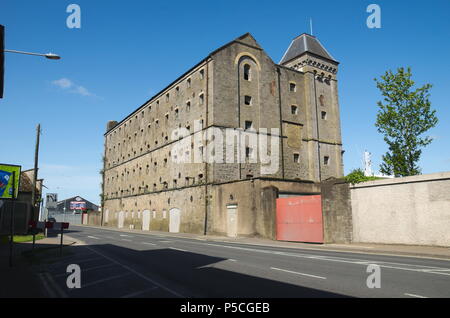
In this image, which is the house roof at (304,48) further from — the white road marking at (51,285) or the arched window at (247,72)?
the white road marking at (51,285)

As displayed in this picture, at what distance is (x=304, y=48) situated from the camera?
44.1 m

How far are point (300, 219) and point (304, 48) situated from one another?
1072 inches

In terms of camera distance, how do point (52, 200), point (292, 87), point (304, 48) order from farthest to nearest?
point (52, 200) → point (304, 48) → point (292, 87)

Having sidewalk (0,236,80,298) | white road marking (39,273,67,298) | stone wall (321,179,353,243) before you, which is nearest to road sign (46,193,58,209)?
stone wall (321,179,353,243)

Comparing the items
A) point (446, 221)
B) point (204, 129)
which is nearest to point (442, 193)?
point (446, 221)

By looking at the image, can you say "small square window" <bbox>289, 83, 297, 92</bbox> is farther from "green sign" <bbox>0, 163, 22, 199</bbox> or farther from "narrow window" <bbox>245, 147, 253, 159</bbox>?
"green sign" <bbox>0, 163, 22, 199</bbox>

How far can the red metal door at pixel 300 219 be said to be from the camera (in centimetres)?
2342

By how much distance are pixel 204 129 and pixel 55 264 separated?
25770mm

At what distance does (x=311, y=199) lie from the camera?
78.7 ft

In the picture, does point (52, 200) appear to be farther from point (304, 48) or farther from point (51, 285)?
point (51, 285)

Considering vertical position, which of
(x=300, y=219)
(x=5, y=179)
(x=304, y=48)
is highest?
(x=304, y=48)

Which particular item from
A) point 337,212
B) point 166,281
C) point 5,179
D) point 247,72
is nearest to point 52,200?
point 5,179

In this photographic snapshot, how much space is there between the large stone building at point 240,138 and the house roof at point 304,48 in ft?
0.61
